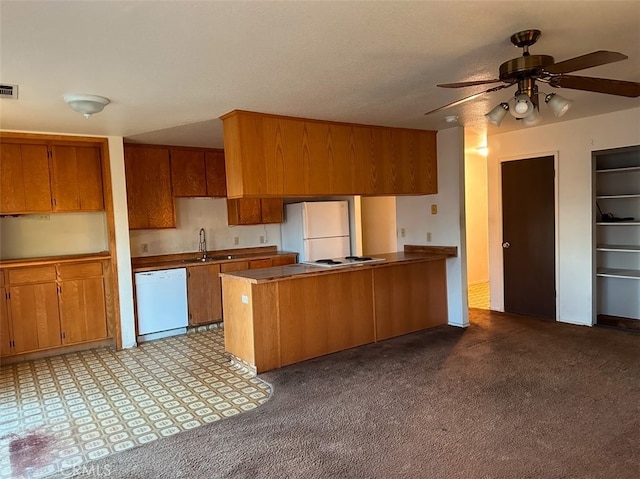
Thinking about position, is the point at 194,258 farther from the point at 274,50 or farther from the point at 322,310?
the point at 274,50

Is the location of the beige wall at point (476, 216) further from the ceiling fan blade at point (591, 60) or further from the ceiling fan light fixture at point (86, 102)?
the ceiling fan light fixture at point (86, 102)

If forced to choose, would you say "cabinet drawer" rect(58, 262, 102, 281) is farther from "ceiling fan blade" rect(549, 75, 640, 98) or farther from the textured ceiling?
"ceiling fan blade" rect(549, 75, 640, 98)

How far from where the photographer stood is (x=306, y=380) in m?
3.66

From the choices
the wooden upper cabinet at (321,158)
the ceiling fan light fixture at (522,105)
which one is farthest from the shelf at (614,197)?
the ceiling fan light fixture at (522,105)

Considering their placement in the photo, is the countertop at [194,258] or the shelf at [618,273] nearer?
the shelf at [618,273]

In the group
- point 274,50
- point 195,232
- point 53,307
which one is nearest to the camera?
point 274,50

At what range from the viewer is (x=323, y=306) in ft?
14.0

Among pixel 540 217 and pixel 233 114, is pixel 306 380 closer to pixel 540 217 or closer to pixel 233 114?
pixel 233 114

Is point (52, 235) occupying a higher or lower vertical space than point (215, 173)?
lower

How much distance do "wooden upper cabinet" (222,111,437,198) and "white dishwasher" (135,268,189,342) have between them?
1800mm

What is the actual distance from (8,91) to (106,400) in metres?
2.34

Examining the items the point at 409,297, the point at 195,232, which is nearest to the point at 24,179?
the point at 195,232

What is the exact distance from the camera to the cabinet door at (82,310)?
465cm

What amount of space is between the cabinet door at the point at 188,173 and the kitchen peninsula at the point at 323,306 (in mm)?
1932
